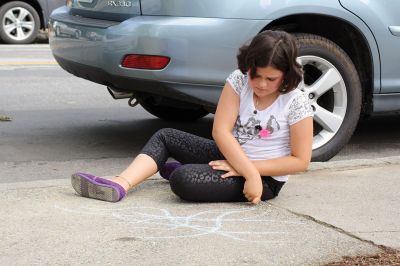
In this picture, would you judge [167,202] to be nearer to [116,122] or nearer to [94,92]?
[116,122]

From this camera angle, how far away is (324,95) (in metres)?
5.77

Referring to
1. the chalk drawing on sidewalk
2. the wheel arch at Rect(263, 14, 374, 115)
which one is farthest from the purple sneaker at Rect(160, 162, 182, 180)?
the wheel arch at Rect(263, 14, 374, 115)

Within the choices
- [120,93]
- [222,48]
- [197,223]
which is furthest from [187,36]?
[197,223]

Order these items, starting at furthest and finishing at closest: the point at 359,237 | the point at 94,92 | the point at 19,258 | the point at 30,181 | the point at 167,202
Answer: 1. the point at 94,92
2. the point at 30,181
3. the point at 167,202
4. the point at 359,237
5. the point at 19,258

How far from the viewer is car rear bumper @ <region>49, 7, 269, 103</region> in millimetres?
5230

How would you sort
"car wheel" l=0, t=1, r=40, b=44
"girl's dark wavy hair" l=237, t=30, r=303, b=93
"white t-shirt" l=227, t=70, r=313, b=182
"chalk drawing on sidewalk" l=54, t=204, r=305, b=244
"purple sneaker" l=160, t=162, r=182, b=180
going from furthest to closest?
1. "car wheel" l=0, t=1, r=40, b=44
2. "purple sneaker" l=160, t=162, r=182, b=180
3. "white t-shirt" l=227, t=70, r=313, b=182
4. "girl's dark wavy hair" l=237, t=30, r=303, b=93
5. "chalk drawing on sidewalk" l=54, t=204, r=305, b=244

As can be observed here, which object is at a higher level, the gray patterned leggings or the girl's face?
the girl's face

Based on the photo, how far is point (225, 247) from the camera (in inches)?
144

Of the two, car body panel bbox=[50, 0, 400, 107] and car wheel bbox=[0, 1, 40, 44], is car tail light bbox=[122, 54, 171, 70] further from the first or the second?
car wheel bbox=[0, 1, 40, 44]

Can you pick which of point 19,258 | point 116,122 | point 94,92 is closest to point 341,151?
point 116,122

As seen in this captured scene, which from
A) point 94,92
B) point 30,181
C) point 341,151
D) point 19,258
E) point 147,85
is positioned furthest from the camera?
point 94,92

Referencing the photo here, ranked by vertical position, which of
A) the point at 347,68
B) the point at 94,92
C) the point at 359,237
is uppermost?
the point at 347,68

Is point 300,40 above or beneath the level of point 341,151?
above

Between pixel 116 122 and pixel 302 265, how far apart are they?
4117mm
